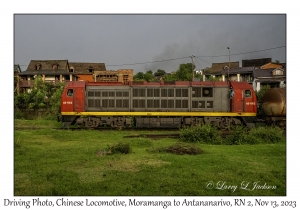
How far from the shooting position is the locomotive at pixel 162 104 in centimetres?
2297

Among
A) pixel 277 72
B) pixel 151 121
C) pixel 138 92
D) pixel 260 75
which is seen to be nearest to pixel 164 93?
pixel 138 92

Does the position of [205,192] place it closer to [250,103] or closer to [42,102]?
[250,103]

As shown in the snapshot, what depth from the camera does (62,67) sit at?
5584cm

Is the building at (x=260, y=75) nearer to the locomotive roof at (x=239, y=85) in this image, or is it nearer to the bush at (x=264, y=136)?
the locomotive roof at (x=239, y=85)

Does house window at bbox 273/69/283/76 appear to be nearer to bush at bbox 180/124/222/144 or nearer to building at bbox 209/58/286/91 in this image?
building at bbox 209/58/286/91

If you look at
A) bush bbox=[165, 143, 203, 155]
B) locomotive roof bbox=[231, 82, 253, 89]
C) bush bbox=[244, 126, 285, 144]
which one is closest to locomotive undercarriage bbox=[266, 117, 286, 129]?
locomotive roof bbox=[231, 82, 253, 89]

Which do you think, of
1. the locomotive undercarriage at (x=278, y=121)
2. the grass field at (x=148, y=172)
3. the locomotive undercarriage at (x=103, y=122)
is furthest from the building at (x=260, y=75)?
the grass field at (x=148, y=172)

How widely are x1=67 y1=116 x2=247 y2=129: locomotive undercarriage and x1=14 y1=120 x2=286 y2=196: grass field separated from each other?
831cm

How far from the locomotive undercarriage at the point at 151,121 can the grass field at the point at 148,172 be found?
8.31 meters

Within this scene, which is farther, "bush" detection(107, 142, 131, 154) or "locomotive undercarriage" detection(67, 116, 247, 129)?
"locomotive undercarriage" detection(67, 116, 247, 129)

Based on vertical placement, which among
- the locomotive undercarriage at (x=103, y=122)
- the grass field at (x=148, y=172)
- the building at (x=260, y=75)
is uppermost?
the building at (x=260, y=75)

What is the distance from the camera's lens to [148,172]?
980cm

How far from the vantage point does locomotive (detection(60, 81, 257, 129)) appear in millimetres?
22969

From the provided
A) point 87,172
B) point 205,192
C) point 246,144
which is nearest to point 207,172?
point 205,192
